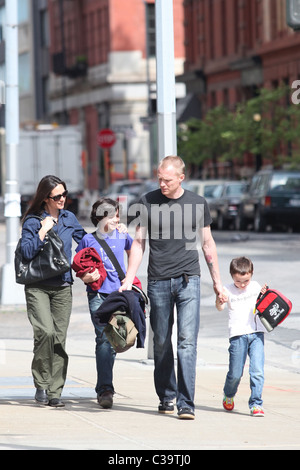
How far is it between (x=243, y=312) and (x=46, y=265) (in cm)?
157

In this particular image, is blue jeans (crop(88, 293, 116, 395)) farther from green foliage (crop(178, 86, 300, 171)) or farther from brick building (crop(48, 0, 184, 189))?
brick building (crop(48, 0, 184, 189))

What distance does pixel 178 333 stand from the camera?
9.83 meters

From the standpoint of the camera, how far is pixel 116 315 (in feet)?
32.8

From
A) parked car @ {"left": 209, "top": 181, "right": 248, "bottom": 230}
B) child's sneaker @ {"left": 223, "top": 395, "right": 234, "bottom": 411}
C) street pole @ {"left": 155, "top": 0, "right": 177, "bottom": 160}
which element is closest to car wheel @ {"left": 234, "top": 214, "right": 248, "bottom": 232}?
parked car @ {"left": 209, "top": 181, "right": 248, "bottom": 230}

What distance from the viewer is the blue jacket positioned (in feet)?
33.9

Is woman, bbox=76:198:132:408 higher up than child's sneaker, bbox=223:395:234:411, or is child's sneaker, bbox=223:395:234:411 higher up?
woman, bbox=76:198:132:408

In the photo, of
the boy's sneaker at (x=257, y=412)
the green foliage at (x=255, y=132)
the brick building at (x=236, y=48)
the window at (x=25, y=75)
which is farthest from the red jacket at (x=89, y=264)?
the window at (x=25, y=75)

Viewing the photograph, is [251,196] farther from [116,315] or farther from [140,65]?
[140,65]

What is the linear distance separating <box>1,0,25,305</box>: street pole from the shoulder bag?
8177mm

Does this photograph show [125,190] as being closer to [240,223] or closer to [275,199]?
[240,223]

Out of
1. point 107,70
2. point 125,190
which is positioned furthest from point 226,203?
point 107,70

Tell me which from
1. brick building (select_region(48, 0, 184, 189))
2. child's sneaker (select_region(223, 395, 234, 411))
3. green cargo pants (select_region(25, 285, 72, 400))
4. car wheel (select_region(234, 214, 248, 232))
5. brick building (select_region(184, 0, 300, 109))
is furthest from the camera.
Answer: brick building (select_region(48, 0, 184, 189))
